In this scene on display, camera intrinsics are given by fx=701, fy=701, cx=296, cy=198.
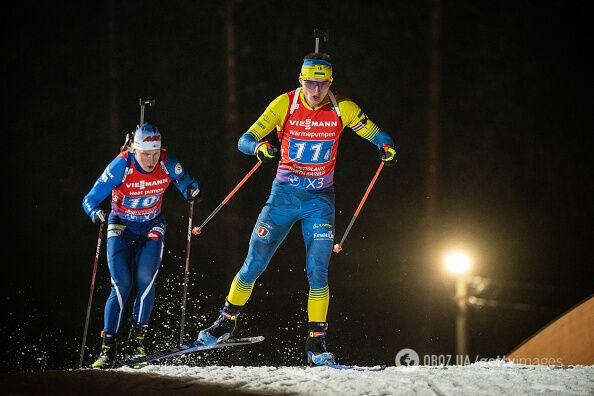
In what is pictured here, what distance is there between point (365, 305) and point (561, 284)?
2.54 m

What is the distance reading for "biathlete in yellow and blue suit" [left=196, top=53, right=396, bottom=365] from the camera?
4988 mm

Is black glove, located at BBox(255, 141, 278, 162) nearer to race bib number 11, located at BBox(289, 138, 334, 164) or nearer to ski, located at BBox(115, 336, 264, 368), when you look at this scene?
race bib number 11, located at BBox(289, 138, 334, 164)

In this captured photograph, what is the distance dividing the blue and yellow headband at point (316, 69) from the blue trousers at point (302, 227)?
81 cm

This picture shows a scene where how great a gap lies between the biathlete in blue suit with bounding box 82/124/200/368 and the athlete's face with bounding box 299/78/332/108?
1.19 m

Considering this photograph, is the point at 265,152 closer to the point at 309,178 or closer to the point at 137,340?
the point at 309,178

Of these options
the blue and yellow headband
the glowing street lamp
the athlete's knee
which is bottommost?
the athlete's knee

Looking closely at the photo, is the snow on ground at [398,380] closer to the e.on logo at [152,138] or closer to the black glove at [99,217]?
the black glove at [99,217]

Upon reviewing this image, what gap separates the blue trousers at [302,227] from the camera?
4988 mm

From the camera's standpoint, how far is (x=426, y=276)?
7801 millimetres

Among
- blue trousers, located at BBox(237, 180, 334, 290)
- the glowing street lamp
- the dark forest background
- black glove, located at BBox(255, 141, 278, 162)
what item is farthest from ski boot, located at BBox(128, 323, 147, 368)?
the glowing street lamp

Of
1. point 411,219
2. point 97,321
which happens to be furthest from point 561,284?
point 97,321

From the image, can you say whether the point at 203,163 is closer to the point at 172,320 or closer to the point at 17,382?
the point at 172,320

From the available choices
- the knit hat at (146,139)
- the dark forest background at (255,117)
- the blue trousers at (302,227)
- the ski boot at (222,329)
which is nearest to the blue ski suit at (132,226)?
the knit hat at (146,139)

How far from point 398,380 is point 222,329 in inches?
60.2
